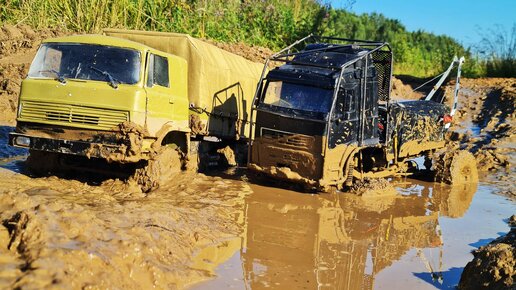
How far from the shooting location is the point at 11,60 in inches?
603

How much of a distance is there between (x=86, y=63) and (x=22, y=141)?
4.79 ft

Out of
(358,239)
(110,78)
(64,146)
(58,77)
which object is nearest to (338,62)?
(358,239)

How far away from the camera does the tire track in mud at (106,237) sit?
4465 millimetres

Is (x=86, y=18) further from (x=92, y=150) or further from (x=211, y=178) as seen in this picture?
(x=92, y=150)

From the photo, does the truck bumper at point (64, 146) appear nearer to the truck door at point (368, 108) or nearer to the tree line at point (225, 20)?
the truck door at point (368, 108)

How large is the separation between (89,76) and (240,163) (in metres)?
4.89

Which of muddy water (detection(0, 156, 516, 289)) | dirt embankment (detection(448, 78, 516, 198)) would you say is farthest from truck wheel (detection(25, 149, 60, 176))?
dirt embankment (detection(448, 78, 516, 198))

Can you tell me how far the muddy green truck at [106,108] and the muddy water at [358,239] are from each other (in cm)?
173

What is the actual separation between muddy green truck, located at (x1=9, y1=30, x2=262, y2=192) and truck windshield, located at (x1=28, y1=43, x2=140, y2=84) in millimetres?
15

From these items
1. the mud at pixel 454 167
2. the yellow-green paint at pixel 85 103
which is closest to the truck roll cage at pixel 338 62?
the mud at pixel 454 167

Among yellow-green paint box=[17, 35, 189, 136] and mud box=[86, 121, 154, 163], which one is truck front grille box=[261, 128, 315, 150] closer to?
yellow-green paint box=[17, 35, 189, 136]

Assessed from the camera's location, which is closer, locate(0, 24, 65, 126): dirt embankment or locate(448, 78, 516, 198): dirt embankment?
locate(0, 24, 65, 126): dirt embankment

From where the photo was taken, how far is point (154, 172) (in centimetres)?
874

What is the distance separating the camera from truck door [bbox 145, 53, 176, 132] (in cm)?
847
